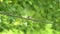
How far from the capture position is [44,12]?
10.9 ft

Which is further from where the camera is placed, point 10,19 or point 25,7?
point 25,7

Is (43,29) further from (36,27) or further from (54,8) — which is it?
(54,8)

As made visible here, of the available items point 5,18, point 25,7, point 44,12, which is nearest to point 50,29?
point 44,12

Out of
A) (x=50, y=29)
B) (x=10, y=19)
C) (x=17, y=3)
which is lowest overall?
(x=50, y=29)

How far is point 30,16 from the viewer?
309 centimetres

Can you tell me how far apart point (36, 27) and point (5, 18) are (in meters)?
0.57

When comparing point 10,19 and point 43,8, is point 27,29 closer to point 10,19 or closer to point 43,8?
point 10,19

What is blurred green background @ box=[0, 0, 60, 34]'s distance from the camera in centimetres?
288

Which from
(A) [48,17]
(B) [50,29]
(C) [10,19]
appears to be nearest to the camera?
(C) [10,19]

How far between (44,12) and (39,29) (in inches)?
16.9

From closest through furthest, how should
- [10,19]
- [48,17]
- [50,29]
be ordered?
[10,19], [50,29], [48,17]

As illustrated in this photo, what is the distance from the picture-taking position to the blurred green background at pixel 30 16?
288cm

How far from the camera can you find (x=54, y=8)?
3.36 m

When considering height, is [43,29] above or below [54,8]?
below
